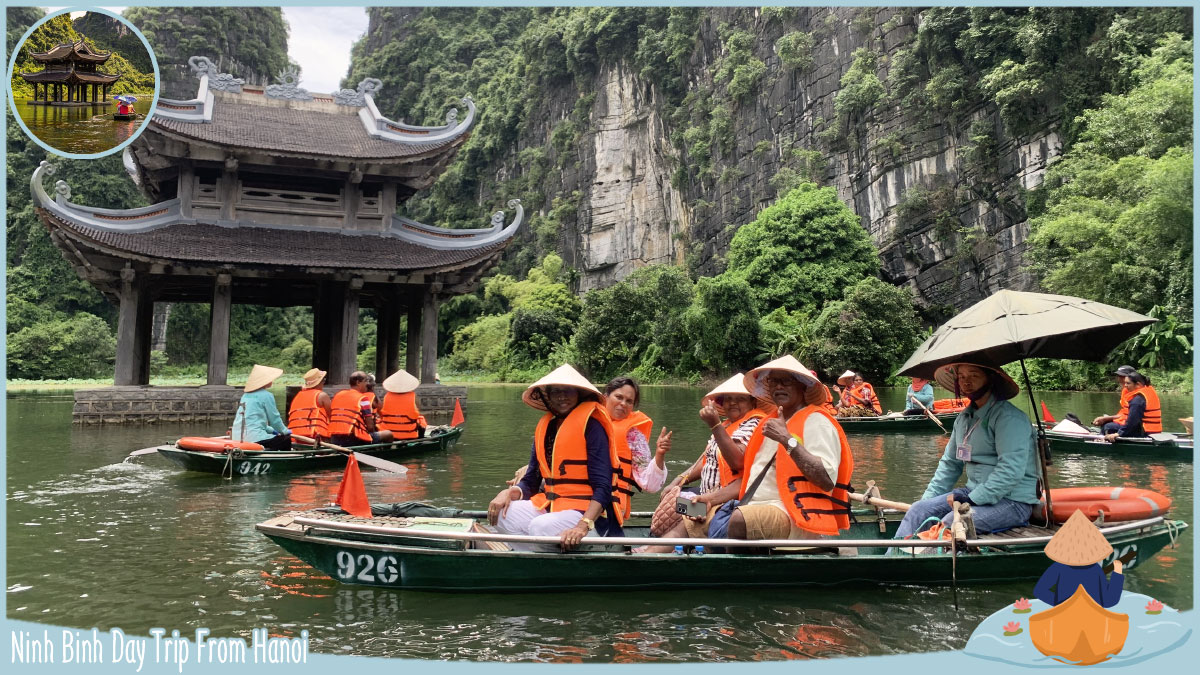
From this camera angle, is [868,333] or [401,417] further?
[868,333]

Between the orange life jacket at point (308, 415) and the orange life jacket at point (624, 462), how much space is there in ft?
19.6

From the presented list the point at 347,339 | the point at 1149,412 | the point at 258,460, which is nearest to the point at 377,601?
the point at 258,460

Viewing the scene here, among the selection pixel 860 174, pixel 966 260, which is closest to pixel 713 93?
pixel 860 174

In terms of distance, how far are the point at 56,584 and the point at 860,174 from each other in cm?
3493

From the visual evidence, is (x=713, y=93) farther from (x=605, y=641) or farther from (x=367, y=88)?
(x=605, y=641)

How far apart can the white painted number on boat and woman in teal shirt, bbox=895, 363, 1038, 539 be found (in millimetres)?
7797

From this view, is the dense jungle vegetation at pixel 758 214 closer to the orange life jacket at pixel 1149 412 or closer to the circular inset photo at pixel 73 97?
the orange life jacket at pixel 1149 412

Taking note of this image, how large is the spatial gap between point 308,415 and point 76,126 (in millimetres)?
5275

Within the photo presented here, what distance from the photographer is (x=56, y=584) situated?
5781mm

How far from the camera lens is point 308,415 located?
1105 cm

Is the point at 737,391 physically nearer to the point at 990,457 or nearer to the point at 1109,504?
the point at 990,457

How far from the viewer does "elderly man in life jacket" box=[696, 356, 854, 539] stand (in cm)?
500

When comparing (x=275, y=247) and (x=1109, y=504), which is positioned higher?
(x=275, y=247)

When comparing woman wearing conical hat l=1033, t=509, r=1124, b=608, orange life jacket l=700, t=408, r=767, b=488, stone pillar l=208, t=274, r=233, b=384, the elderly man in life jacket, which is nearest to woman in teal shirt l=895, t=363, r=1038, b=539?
the elderly man in life jacket
